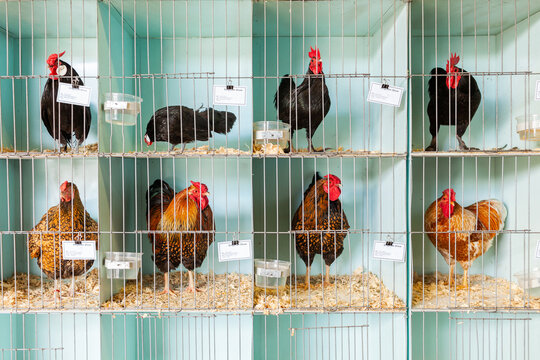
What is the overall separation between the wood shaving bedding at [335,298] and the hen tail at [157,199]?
591mm

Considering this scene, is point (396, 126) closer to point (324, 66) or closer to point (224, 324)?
point (324, 66)

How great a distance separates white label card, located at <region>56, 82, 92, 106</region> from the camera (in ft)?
5.55

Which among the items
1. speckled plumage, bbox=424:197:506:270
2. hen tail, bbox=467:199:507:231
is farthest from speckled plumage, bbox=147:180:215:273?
hen tail, bbox=467:199:507:231

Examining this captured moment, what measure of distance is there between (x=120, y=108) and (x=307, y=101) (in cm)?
82

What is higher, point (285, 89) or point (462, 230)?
point (285, 89)

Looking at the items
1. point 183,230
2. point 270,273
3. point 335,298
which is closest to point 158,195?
point 183,230

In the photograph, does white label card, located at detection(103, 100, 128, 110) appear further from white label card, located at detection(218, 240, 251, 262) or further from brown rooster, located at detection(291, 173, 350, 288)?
brown rooster, located at detection(291, 173, 350, 288)

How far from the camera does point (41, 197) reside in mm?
2199

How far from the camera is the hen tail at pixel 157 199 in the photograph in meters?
1.96

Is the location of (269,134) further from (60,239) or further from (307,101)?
(60,239)

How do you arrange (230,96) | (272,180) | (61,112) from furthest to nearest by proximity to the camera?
(272,180)
(61,112)
(230,96)

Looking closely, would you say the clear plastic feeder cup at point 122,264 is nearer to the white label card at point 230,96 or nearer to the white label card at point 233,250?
the white label card at point 233,250

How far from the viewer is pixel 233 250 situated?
1.69m

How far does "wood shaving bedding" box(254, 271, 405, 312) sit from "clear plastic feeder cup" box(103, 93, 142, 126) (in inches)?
37.9
